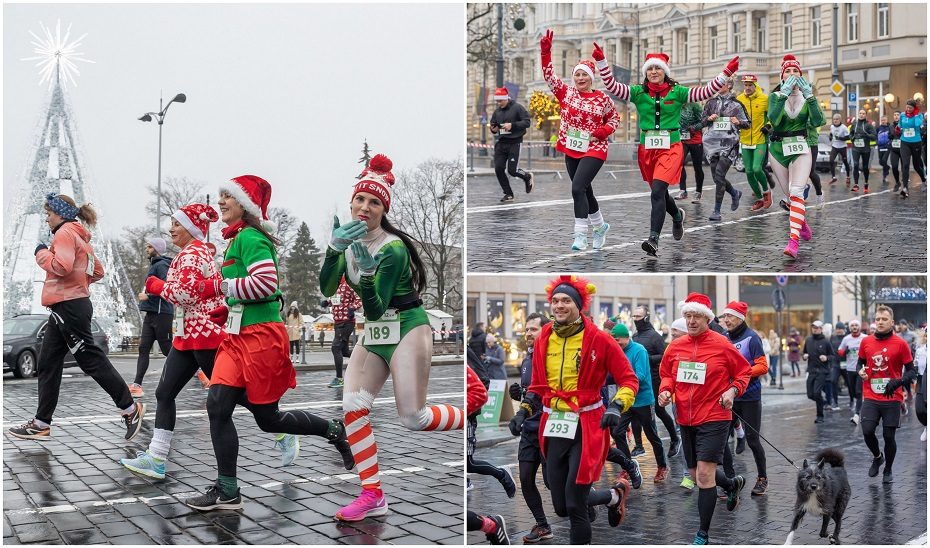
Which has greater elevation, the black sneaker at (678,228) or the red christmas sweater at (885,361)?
the black sneaker at (678,228)

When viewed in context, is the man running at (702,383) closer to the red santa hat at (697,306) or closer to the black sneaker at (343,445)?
the red santa hat at (697,306)

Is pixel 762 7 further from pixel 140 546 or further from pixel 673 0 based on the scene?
pixel 140 546

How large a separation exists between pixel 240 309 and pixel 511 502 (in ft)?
9.24

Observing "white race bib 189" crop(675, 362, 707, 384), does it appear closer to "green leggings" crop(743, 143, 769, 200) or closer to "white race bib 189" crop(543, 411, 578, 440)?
"white race bib 189" crop(543, 411, 578, 440)

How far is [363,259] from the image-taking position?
5223mm

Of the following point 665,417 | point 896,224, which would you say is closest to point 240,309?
point 665,417

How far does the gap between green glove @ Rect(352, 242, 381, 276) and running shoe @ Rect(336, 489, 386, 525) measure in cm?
126

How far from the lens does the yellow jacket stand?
1334 centimetres

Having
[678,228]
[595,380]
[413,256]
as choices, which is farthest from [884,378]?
[413,256]

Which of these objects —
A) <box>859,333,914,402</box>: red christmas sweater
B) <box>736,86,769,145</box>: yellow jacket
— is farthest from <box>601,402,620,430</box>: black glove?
<box>736,86,769,145</box>: yellow jacket

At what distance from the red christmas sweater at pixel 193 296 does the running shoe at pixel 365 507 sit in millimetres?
1766

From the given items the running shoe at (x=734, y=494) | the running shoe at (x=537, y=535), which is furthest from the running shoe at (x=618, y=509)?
the running shoe at (x=734, y=494)

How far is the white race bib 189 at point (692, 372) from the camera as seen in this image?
671cm

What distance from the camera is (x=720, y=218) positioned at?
1368 centimetres
